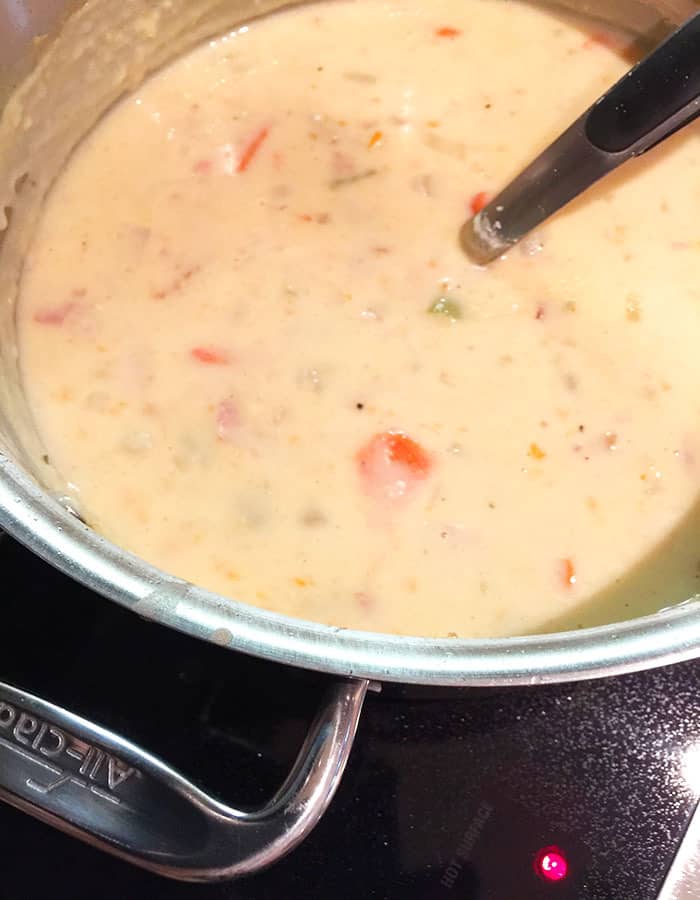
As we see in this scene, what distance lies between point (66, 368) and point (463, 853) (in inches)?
33.1

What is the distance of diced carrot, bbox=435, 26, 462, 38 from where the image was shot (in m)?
1.63

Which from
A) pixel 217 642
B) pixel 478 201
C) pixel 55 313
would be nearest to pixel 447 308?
pixel 478 201

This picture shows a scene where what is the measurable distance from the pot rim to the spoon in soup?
59 centimetres

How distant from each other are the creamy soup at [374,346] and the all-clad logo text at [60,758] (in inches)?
11.1

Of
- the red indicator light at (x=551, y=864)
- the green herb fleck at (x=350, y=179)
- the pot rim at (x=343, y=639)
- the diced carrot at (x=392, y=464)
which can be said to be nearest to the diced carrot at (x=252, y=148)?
the green herb fleck at (x=350, y=179)

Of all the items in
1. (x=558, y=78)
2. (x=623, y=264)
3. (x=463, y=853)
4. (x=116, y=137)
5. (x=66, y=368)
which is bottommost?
(x=463, y=853)

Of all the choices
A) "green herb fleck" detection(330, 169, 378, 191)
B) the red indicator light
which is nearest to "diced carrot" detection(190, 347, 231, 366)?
"green herb fleck" detection(330, 169, 378, 191)

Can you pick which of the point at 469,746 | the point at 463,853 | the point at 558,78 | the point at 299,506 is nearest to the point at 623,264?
the point at 558,78

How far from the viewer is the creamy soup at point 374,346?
44.0 inches

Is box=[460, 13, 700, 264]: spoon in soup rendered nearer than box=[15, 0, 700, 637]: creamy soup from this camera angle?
Yes

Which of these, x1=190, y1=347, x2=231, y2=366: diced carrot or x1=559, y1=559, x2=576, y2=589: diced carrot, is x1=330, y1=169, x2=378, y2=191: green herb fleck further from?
x1=559, y1=559, x2=576, y2=589: diced carrot

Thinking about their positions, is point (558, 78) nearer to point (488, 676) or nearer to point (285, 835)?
point (488, 676)

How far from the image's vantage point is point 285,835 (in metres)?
0.80

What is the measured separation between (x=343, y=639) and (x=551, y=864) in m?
0.49
